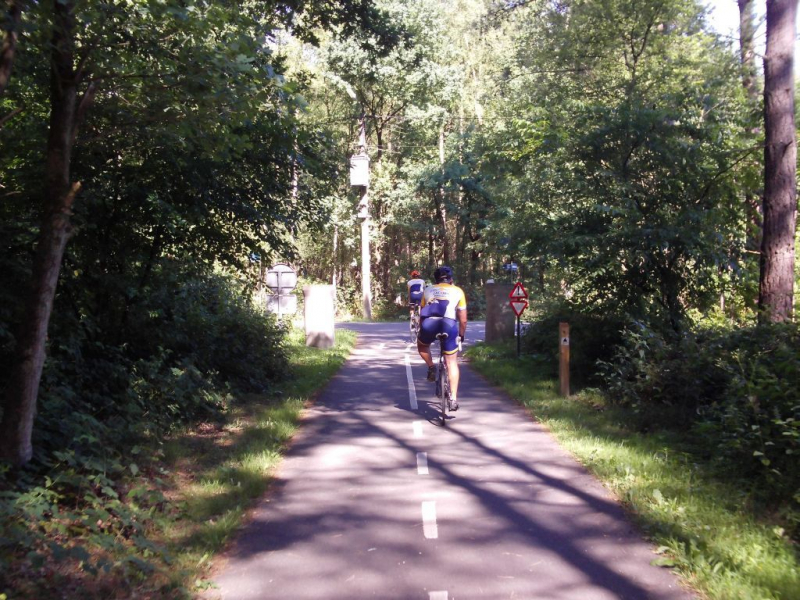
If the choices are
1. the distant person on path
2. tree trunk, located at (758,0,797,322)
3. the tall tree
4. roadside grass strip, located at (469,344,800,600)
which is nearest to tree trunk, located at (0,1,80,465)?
the tall tree

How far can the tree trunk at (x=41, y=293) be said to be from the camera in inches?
220

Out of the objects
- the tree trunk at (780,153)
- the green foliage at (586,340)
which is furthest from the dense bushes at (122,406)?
the tree trunk at (780,153)

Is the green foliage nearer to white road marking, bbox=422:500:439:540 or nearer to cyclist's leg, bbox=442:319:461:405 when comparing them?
cyclist's leg, bbox=442:319:461:405

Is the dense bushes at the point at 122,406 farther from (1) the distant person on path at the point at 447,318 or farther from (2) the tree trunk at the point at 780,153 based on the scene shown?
(2) the tree trunk at the point at 780,153

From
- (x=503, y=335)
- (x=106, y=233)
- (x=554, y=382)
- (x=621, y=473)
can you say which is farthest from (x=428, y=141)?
(x=621, y=473)

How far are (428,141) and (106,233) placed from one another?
3940 cm

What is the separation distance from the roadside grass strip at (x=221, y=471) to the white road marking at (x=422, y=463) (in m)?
1.48

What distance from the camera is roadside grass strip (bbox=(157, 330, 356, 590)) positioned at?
521cm

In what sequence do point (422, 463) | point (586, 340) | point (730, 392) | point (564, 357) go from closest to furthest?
1. point (730, 392)
2. point (422, 463)
3. point (564, 357)
4. point (586, 340)

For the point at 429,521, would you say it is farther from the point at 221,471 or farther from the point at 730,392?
the point at 730,392

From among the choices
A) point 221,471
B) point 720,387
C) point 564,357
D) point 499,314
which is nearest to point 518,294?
point 499,314

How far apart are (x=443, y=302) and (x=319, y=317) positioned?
10.5 m

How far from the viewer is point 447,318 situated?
1012 cm

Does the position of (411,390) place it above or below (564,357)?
below
